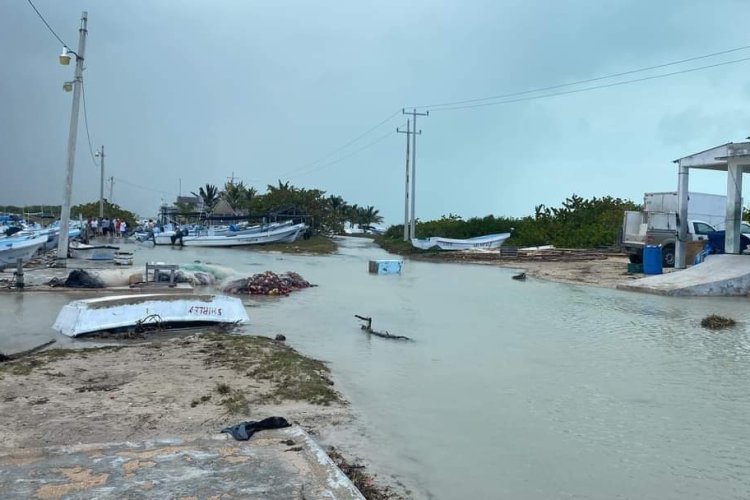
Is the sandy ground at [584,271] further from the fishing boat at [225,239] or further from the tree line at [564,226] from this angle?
the fishing boat at [225,239]

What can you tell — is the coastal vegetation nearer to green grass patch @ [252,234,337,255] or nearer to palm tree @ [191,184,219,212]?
green grass patch @ [252,234,337,255]

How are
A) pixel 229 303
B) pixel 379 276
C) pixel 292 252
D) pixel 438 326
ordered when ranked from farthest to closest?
1. pixel 292 252
2. pixel 379 276
3. pixel 438 326
4. pixel 229 303

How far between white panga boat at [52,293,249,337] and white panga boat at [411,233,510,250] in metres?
33.2

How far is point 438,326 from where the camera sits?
13453mm

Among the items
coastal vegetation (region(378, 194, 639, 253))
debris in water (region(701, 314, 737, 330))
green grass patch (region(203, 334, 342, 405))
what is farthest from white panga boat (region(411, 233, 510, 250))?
green grass patch (region(203, 334, 342, 405))

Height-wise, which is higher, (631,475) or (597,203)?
(597,203)

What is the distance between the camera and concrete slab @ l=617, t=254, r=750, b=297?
18672 mm

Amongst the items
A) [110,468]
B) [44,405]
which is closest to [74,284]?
[44,405]

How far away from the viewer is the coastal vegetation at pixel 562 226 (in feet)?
132

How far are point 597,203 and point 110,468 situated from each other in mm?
45197

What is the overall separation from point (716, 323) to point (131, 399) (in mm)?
11498

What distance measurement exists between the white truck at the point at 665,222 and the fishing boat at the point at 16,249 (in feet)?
74.9

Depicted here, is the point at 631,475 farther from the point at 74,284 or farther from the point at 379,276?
the point at 379,276

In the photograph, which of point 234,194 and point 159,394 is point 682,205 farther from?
point 234,194
